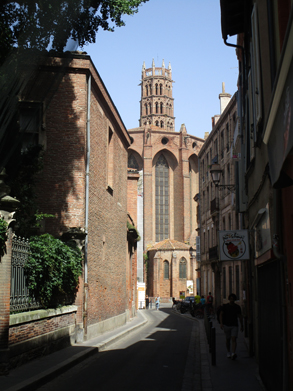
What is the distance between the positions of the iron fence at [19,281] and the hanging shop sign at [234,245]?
4.47m

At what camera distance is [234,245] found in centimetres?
1146

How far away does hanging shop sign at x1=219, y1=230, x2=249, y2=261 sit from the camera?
11438 mm

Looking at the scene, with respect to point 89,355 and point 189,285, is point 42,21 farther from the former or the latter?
point 189,285

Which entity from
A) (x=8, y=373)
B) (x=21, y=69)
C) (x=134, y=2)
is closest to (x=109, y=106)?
(x=134, y=2)

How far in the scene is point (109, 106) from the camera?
20.6 meters

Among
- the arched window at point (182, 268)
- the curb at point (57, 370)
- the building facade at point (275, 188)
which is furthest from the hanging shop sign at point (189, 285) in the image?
the building facade at point (275, 188)

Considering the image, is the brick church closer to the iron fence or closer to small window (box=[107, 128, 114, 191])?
small window (box=[107, 128, 114, 191])

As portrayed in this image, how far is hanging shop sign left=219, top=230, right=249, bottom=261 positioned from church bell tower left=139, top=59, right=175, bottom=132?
92.3 m

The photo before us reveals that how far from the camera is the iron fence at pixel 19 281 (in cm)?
1070

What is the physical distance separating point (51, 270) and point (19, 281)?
1.47 metres

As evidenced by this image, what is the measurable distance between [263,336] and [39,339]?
5.53 metres

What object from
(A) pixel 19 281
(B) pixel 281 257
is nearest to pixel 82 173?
(A) pixel 19 281

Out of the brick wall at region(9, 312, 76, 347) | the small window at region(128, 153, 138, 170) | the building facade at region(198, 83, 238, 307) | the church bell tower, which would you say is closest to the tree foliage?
the brick wall at region(9, 312, 76, 347)

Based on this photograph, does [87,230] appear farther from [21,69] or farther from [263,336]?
[263,336]
